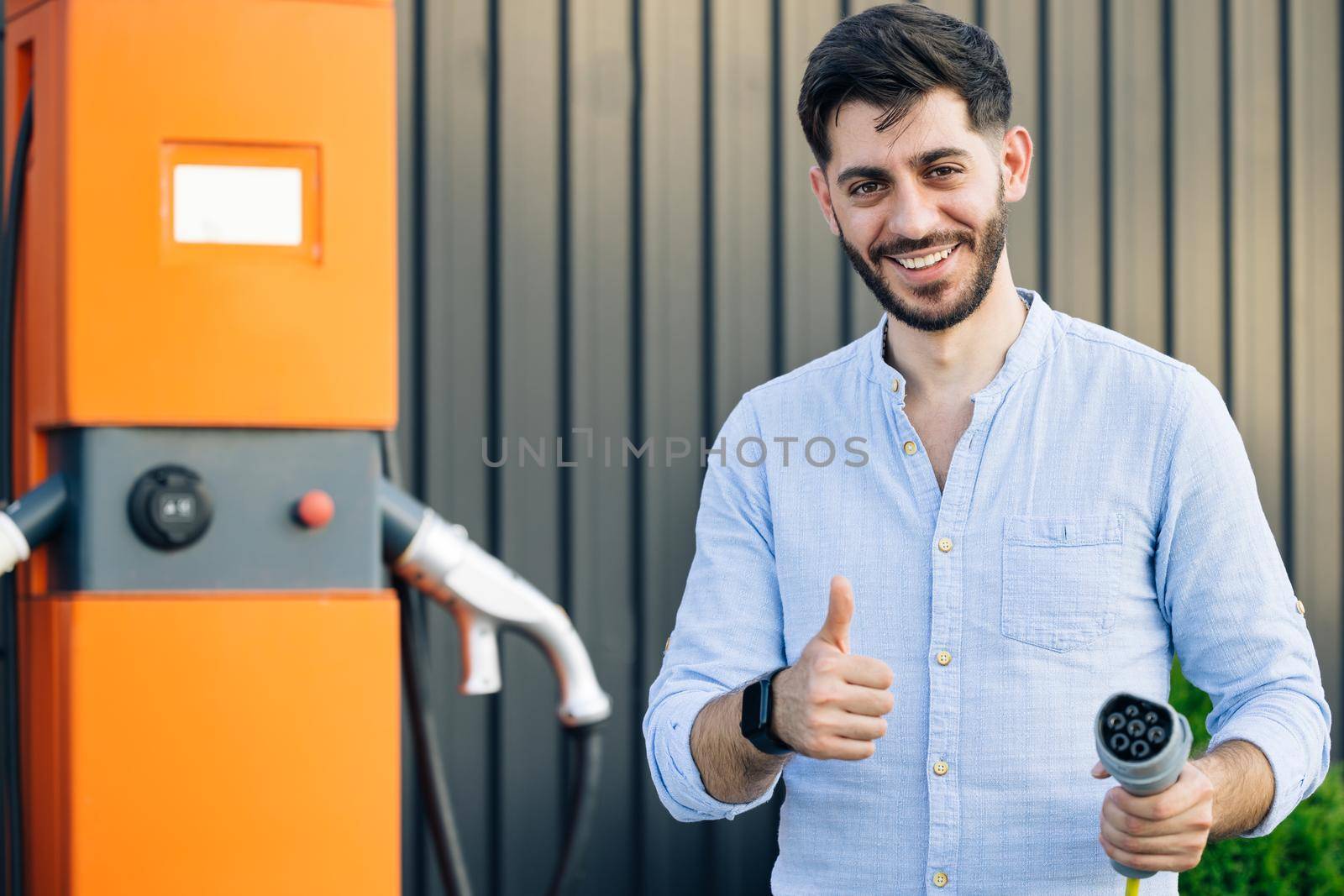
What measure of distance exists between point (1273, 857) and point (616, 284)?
6.60ft

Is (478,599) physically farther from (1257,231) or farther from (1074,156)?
(1257,231)

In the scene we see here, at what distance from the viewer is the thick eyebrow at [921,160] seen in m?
1.91

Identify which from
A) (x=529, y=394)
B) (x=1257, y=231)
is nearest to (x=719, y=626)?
(x=529, y=394)

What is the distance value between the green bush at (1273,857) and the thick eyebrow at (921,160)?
1798 millimetres

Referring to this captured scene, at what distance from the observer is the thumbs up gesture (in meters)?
1.60

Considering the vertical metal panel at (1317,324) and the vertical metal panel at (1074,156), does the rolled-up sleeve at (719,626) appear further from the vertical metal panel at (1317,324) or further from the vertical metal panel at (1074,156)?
the vertical metal panel at (1317,324)

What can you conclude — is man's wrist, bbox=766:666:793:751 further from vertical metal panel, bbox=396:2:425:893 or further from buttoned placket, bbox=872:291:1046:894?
vertical metal panel, bbox=396:2:425:893

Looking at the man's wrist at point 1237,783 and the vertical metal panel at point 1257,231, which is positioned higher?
the vertical metal panel at point 1257,231

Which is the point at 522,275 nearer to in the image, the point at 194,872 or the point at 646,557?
the point at 646,557

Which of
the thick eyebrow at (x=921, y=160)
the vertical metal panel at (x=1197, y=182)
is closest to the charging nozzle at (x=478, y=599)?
the thick eyebrow at (x=921, y=160)

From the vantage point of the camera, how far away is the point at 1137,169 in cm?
405


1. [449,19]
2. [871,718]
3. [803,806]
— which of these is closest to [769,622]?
[803,806]

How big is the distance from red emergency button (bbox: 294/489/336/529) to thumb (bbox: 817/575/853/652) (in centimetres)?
58

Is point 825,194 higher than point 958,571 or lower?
higher
